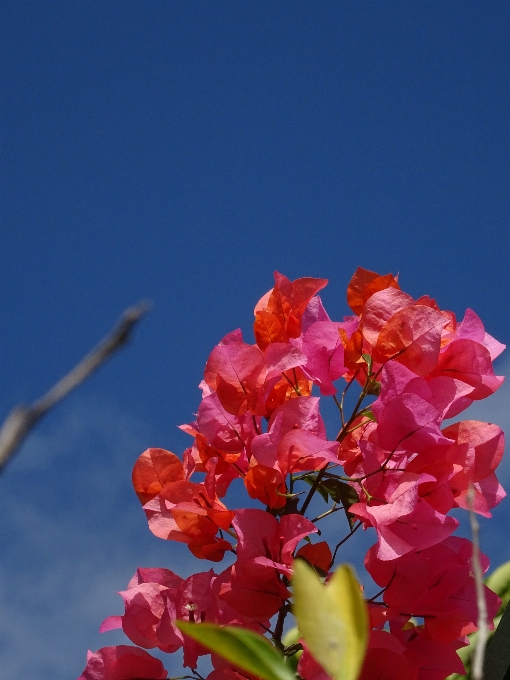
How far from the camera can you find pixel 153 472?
86 cm

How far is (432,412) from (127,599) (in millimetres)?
366

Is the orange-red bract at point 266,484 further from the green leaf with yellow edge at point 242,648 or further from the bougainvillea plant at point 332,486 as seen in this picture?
the green leaf with yellow edge at point 242,648

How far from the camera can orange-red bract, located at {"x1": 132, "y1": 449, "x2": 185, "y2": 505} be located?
0.86 m

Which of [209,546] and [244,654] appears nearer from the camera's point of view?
[244,654]

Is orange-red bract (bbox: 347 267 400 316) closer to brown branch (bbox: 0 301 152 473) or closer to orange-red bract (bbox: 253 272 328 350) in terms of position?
orange-red bract (bbox: 253 272 328 350)

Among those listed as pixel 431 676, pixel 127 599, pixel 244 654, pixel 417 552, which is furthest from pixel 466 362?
pixel 244 654

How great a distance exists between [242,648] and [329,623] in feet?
0.11

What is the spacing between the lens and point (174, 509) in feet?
2.54

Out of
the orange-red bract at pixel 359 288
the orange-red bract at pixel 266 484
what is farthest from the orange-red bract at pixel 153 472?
the orange-red bract at pixel 359 288

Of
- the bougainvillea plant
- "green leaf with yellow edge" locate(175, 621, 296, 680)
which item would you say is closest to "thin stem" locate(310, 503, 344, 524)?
the bougainvillea plant

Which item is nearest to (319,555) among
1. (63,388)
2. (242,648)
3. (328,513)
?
(328,513)

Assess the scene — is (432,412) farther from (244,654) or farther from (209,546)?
(244,654)

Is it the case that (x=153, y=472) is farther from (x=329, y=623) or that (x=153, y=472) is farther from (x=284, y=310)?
(x=329, y=623)

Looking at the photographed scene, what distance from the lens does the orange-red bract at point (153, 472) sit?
2.82 ft
